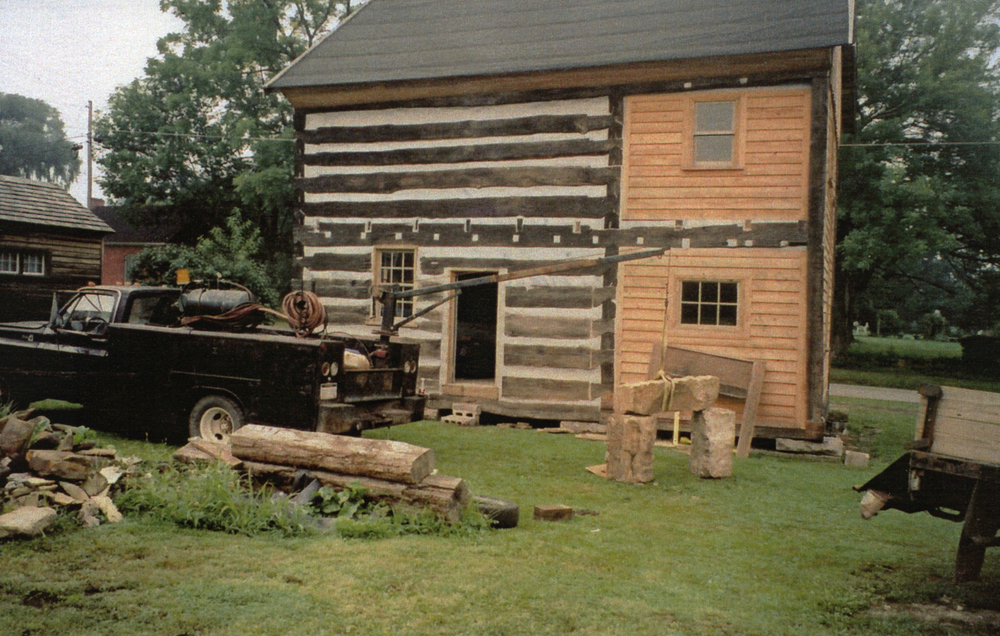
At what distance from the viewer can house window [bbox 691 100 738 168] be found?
11508 millimetres

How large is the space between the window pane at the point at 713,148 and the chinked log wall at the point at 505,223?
3.08ft

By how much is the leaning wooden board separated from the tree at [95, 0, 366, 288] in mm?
17176

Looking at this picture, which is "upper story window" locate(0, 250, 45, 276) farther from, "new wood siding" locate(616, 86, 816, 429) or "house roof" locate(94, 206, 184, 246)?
"new wood siding" locate(616, 86, 816, 429)

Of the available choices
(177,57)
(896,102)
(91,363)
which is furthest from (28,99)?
(896,102)

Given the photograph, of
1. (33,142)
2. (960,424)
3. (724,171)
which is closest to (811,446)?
(724,171)

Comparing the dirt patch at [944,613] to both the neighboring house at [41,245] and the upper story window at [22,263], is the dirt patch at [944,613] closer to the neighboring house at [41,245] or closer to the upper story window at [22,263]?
the neighboring house at [41,245]

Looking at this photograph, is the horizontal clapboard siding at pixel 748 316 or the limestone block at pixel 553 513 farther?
the horizontal clapboard siding at pixel 748 316

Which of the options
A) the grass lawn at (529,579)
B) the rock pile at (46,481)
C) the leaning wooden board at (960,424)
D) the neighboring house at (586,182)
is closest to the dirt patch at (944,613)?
the grass lawn at (529,579)

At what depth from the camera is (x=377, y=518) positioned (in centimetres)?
583

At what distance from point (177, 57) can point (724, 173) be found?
56.8 ft

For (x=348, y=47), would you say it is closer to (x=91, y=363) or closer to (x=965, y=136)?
(x=91, y=363)

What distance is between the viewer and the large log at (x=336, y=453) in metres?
6.01

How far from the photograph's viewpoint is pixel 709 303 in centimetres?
1152

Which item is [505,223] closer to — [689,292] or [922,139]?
[689,292]
